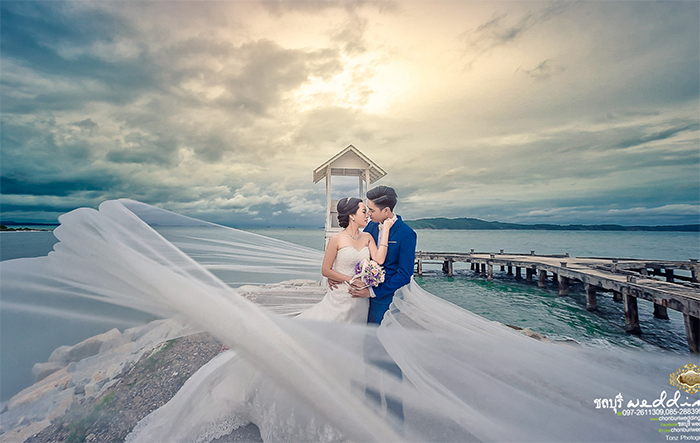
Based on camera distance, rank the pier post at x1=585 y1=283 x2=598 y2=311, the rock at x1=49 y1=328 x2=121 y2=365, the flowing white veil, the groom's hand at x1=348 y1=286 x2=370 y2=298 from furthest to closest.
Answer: the pier post at x1=585 y1=283 x2=598 y2=311 → the groom's hand at x1=348 y1=286 x2=370 y2=298 → the rock at x1=49 y1=328 x2=121 y2=365 → the flowing white veil

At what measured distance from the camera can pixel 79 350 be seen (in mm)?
1973

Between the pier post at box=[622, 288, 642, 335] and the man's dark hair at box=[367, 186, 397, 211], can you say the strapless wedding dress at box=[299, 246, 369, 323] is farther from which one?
the pier post at box=[622, 288, 642, 335]

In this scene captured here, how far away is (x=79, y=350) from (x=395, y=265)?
250cm

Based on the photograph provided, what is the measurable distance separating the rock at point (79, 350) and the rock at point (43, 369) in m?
0.03

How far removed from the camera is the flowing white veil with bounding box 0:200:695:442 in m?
1.69

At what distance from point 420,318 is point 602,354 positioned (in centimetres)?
158

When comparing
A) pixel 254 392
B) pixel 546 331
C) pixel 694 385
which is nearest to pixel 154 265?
pixel 254 392

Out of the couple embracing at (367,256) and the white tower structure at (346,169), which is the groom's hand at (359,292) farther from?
the white tower structure at (346,169)

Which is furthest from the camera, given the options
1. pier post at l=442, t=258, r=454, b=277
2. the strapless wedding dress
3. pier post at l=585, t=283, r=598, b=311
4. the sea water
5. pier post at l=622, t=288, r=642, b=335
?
pier post at l=442, t=258, r=454, b=277

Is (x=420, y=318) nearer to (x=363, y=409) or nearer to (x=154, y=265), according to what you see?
(x=363, y=409)

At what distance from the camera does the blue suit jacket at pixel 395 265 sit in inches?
103

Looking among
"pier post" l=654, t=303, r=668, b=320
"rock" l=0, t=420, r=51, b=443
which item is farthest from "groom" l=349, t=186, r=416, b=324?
"pier post" l=654, t=303, r=668, b=320

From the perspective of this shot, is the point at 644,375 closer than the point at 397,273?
Yes

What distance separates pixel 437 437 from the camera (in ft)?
6.64
